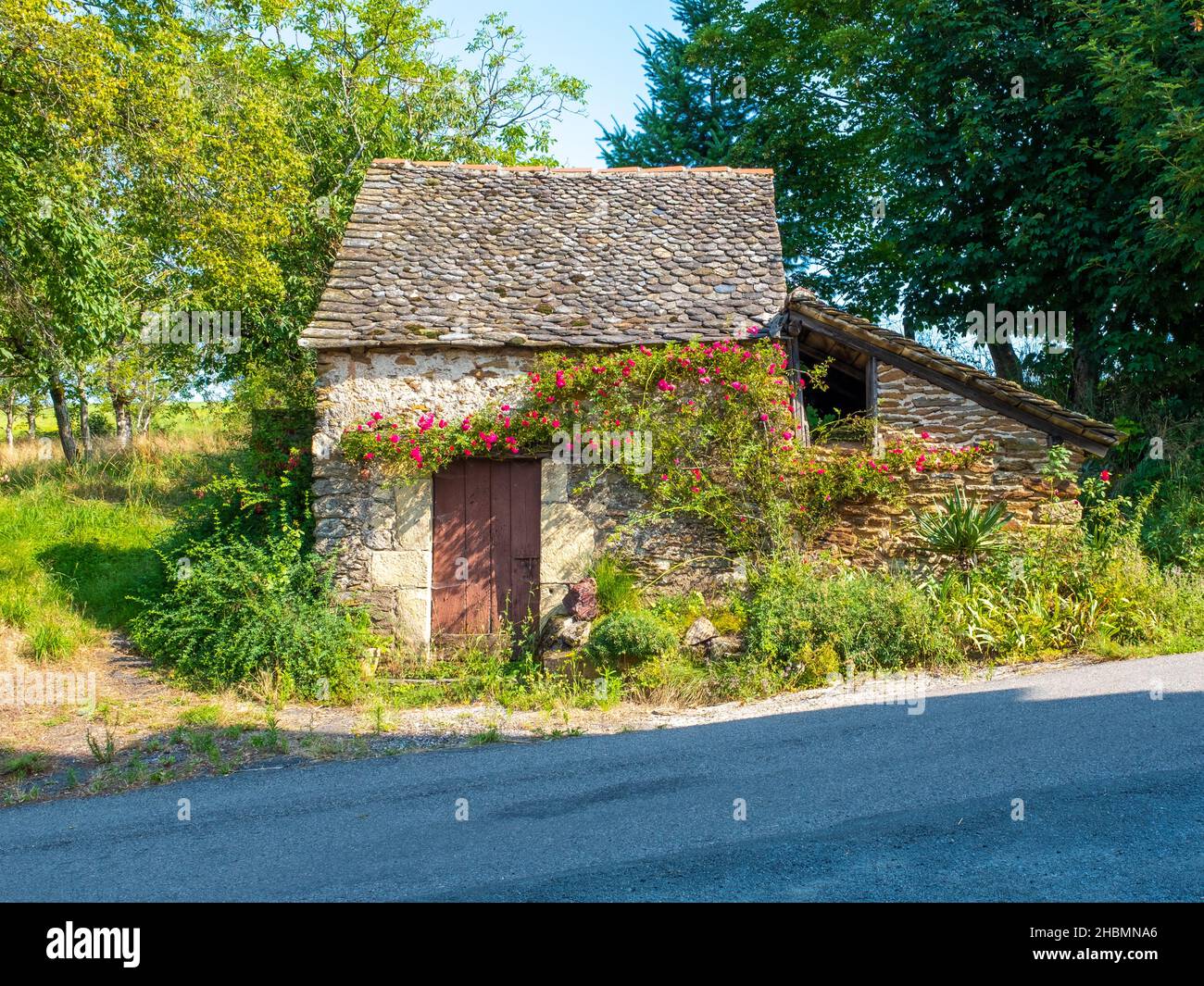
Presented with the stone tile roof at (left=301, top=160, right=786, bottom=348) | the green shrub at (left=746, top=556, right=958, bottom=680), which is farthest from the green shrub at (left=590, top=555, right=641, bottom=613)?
the stone tile roof at (left=301, top=160, right=786, bottom=348)

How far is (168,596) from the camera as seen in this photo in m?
9.58

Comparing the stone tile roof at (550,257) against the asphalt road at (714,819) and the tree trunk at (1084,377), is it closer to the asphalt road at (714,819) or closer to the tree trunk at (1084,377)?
the asphalt road at (714,819)

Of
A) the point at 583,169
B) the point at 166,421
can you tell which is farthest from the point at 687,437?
the point at 166,421

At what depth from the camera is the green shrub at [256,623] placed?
28.6 feet

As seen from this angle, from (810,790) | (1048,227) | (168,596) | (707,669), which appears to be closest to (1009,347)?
(1048,227)

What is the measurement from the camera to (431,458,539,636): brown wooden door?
9805 millimetres

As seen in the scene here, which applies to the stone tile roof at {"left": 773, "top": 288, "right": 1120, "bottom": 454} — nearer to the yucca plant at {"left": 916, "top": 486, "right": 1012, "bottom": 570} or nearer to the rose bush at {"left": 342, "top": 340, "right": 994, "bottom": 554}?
the rose bush at {"left": 342, "top": 340, "right": 994, "bottom": 554}

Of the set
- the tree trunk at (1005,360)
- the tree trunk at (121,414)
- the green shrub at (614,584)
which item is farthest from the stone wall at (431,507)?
the tree trunk at (121,414)

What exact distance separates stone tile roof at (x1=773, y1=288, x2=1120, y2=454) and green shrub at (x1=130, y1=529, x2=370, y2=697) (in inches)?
228
